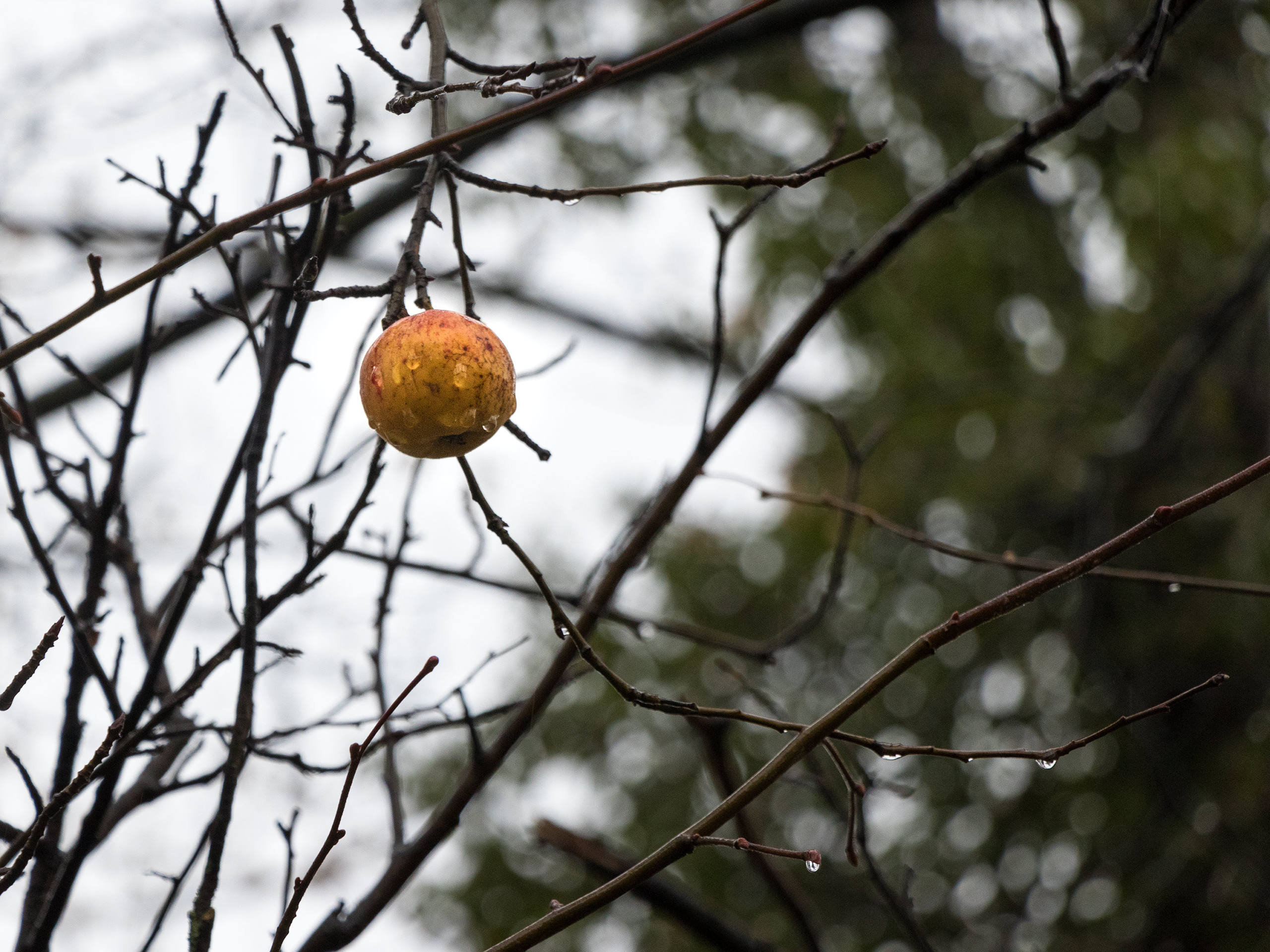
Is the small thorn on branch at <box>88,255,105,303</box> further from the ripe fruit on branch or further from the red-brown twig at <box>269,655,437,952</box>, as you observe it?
the red-brown twig at <box>269,655,437,952</box>

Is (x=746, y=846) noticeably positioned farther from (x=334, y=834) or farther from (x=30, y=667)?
(x=30, y=667)

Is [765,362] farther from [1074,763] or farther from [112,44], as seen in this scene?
[112,44]

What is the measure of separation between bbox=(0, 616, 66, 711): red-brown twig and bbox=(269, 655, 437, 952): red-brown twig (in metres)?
0.29

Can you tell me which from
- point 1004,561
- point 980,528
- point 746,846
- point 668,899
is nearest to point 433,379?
point 746,846

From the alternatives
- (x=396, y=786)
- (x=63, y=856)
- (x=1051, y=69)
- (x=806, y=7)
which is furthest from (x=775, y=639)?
(x=1051, y=69)

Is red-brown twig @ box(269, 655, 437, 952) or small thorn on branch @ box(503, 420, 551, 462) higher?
small thorn on branch @ box(503, 420, 551, 462)

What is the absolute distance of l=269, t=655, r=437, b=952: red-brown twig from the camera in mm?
991

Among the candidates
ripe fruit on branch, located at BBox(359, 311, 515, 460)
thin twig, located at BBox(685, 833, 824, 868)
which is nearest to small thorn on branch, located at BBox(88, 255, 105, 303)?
ripe fruit on branch, located at BBox(359, 311, 515, 460)

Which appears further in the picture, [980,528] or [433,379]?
[980,528]

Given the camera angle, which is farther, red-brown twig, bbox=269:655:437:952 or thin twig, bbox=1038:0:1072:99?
thin twig, bbox=1038:0:1072:99

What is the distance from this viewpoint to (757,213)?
496 centimetres

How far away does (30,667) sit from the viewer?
985 millimetres

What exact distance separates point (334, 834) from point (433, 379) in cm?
49

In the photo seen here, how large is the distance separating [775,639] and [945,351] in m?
2.83
